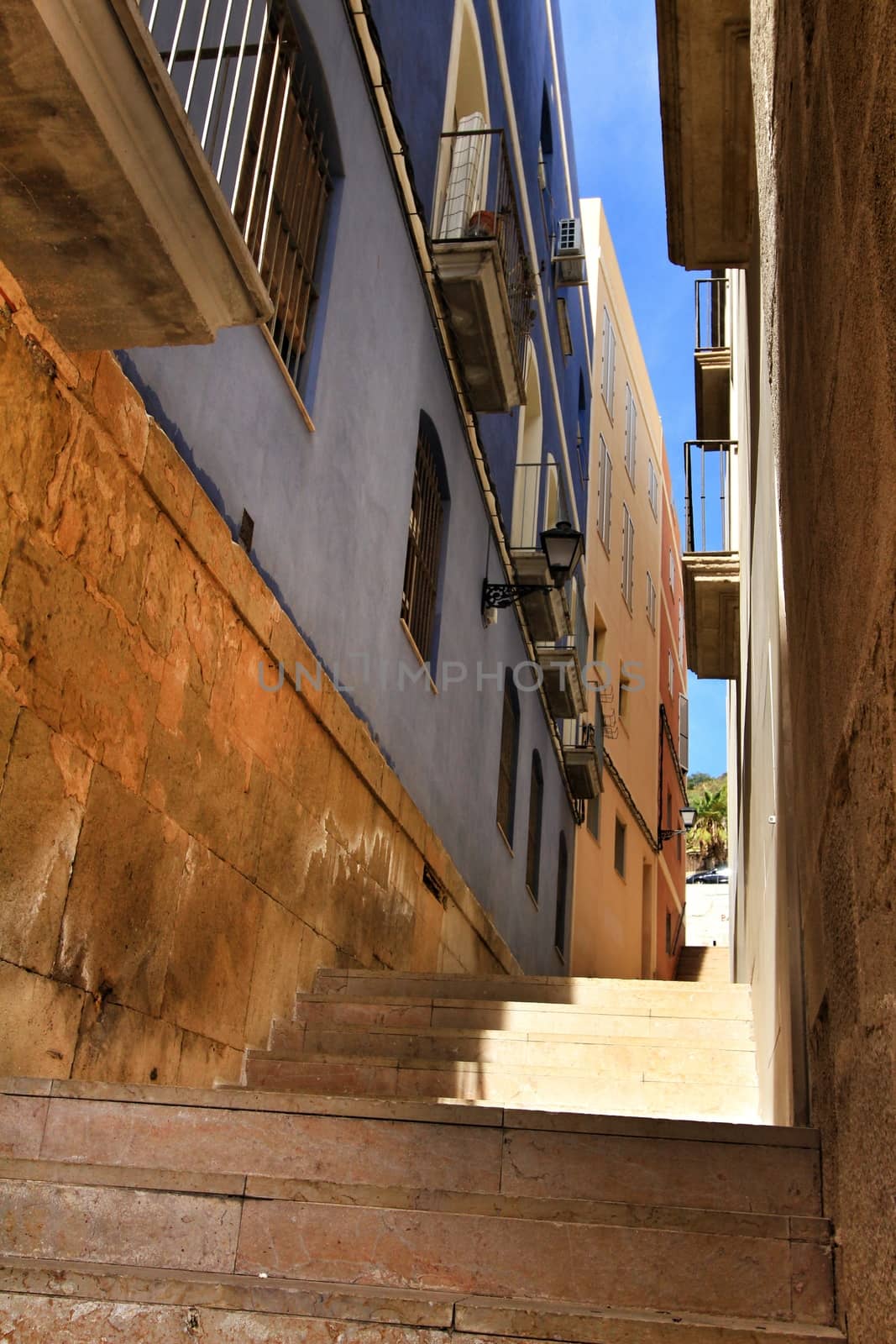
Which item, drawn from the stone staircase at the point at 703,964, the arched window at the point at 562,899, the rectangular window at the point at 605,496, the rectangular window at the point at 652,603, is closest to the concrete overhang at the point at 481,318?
the arched window at the point at 562,899

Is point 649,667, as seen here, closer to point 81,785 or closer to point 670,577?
point 670,577

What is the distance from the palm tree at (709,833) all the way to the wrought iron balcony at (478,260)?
1492 inches

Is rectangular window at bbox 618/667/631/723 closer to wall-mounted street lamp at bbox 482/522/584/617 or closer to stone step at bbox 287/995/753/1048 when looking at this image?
wall-mounted street lamp at bbox 482/522/584/617

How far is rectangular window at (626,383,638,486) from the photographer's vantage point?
2819 centimetres

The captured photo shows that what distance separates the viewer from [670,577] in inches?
1359

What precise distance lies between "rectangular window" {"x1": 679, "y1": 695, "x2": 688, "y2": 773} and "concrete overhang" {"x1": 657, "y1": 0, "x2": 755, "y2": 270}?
25.8 metres

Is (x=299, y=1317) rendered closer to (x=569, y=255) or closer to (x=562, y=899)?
(x=562, y=899)

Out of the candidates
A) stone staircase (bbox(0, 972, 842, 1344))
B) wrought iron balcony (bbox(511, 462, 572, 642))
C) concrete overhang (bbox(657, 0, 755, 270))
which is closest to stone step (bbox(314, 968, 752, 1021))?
stone staircase (bbox(0, 972, 842, 1344))

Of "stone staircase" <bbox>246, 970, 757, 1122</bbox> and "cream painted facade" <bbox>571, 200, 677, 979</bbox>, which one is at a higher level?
"cream painted facade" <bbox>571, 200, 677, 979</bbox>

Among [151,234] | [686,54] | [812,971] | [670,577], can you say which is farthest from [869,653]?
[670,577]

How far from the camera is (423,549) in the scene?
1123cm

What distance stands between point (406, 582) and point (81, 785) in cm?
601

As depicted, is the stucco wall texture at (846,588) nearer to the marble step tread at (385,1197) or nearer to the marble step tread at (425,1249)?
the marble step tread at (425,1249)

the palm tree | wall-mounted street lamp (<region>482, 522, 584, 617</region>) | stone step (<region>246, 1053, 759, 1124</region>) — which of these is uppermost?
the palm tree
